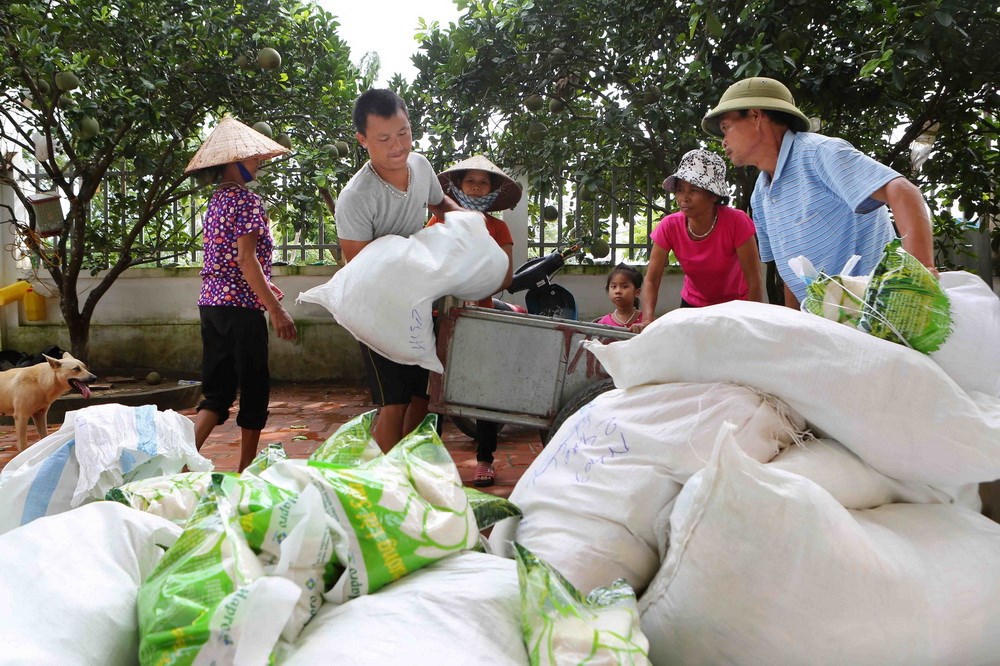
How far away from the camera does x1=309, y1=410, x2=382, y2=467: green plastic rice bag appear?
164cm

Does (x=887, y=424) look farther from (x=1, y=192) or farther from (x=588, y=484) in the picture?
(x=1, y=192)

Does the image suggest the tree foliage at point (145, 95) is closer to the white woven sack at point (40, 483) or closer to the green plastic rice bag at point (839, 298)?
the white woven sack at point (40, 483)

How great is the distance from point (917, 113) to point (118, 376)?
662cm

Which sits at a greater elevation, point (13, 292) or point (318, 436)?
point (13, 292)

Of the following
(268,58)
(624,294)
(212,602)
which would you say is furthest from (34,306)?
(212,602)

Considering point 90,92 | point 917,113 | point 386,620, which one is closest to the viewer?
point 386,620

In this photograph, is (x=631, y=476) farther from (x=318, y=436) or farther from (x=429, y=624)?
(x=318, y=436)

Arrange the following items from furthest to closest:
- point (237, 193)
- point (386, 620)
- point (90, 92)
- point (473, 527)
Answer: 1. point (90, 92)
2. point (237, 193)
3. point (473, 527)
4. point (386, 620)

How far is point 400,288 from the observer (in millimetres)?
2795

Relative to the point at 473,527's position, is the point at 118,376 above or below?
below

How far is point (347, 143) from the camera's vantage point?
21.8 feet

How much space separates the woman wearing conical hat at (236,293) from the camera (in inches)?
131

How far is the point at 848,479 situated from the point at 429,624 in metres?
0.84

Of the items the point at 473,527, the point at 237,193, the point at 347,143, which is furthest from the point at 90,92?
the point at 473,527
